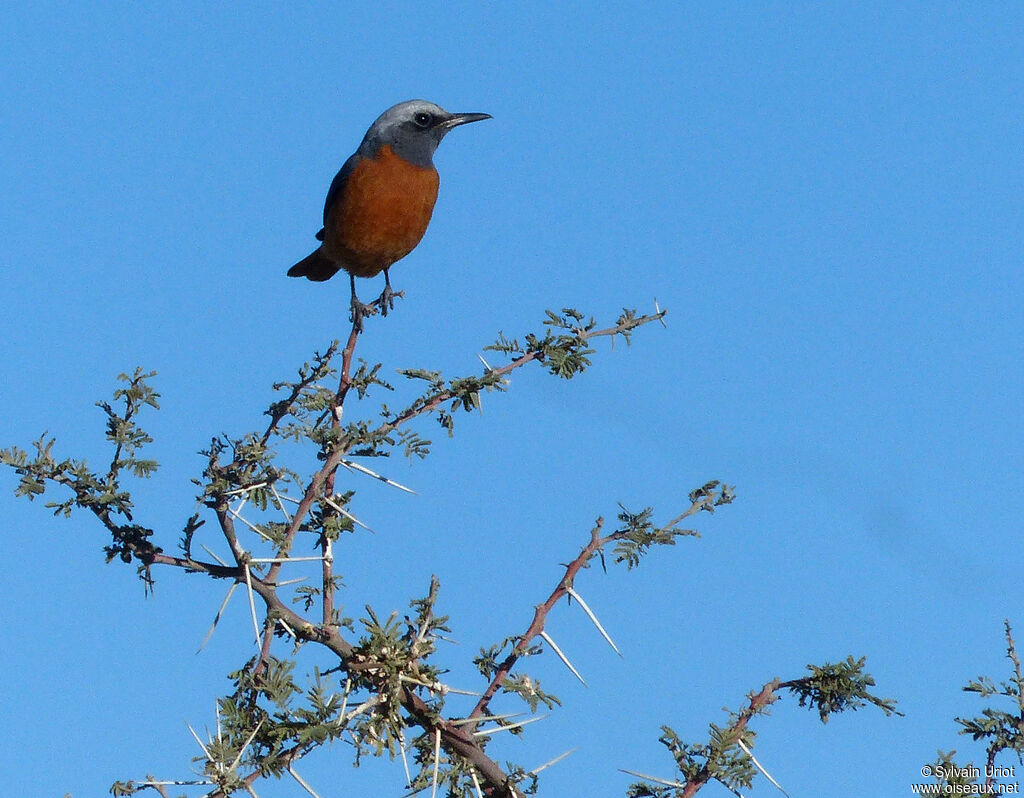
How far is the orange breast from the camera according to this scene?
7.64 metres

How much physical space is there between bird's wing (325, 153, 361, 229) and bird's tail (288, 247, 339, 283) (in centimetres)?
45

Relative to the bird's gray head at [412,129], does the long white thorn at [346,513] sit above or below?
below

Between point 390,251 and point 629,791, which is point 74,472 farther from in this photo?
point 390,251

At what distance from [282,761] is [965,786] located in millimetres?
2265

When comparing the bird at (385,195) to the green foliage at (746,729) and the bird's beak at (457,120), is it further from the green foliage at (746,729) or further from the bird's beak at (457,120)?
the green foliage at (746,729)

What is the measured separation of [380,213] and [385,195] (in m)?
0.15

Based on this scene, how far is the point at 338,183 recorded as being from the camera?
821cm

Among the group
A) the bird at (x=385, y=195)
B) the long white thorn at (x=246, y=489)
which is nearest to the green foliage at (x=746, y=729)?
the long white thorn at (x=246, y=489)

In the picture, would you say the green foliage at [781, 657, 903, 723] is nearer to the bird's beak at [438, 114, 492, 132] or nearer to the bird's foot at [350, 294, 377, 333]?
the bird's foot at [350, 294, 377, 333]

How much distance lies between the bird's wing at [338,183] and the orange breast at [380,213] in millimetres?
110

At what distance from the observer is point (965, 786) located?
3.36m

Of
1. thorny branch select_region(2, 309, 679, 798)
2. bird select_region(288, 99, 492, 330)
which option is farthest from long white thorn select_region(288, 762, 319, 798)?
bird select_region(288, 99, 492, 330)

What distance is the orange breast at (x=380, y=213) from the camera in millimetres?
7637

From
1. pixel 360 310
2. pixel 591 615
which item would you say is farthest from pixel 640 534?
pixel 360 310
